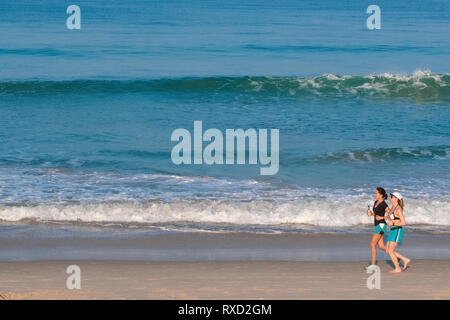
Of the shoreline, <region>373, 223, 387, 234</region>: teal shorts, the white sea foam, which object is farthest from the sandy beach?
the white sea foam

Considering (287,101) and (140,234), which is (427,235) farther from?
(287,101)

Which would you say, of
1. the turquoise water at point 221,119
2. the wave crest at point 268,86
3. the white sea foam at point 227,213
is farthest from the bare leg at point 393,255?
the wave crest at point 268,86

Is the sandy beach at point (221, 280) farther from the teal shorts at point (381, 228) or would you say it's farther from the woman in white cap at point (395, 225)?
the teal shorts at point (381, 228)

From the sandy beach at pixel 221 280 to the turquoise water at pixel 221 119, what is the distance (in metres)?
2.20

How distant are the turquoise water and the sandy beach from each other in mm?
2203

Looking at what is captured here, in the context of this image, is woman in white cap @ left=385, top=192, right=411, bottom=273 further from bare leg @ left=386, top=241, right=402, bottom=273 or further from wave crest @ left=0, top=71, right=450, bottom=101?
wave crest @ left=0, top=71, right=450, bottom=101

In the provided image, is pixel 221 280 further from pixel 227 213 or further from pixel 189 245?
pixel 227 213

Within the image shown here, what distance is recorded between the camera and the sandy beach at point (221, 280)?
848 centimetres

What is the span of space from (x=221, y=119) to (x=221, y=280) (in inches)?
501

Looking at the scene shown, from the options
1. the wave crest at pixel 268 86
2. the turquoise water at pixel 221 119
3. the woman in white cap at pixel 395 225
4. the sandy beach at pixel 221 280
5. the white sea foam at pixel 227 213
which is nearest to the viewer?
the sandy beach at pixel 221 280

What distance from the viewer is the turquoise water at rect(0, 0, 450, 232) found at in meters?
12.9

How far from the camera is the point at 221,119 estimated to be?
70.7 feet

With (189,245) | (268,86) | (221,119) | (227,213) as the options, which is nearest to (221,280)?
(189,245)
